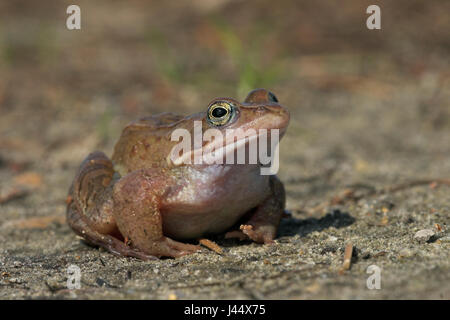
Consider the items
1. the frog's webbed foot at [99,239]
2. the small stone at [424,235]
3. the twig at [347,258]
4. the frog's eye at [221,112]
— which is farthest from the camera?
the frog's webbed foot at [99,239]

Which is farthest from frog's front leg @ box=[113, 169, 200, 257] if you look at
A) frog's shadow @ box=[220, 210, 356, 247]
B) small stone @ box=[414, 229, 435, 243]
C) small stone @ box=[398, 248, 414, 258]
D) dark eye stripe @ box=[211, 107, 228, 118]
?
small stone @ box=[414, 229, 435, 243]

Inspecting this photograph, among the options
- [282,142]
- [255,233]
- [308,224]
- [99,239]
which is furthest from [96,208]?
[282,142]

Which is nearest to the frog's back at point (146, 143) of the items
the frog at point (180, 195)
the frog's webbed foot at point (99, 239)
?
the frog at point (180, 195)

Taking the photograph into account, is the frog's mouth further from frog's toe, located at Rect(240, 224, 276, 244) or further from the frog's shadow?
the frog's shadow

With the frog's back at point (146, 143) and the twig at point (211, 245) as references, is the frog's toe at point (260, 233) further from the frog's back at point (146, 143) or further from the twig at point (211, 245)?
the frog's back at point (146, 143)

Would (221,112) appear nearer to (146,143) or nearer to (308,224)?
(146,143)

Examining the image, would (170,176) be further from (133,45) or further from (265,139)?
(133,45)
